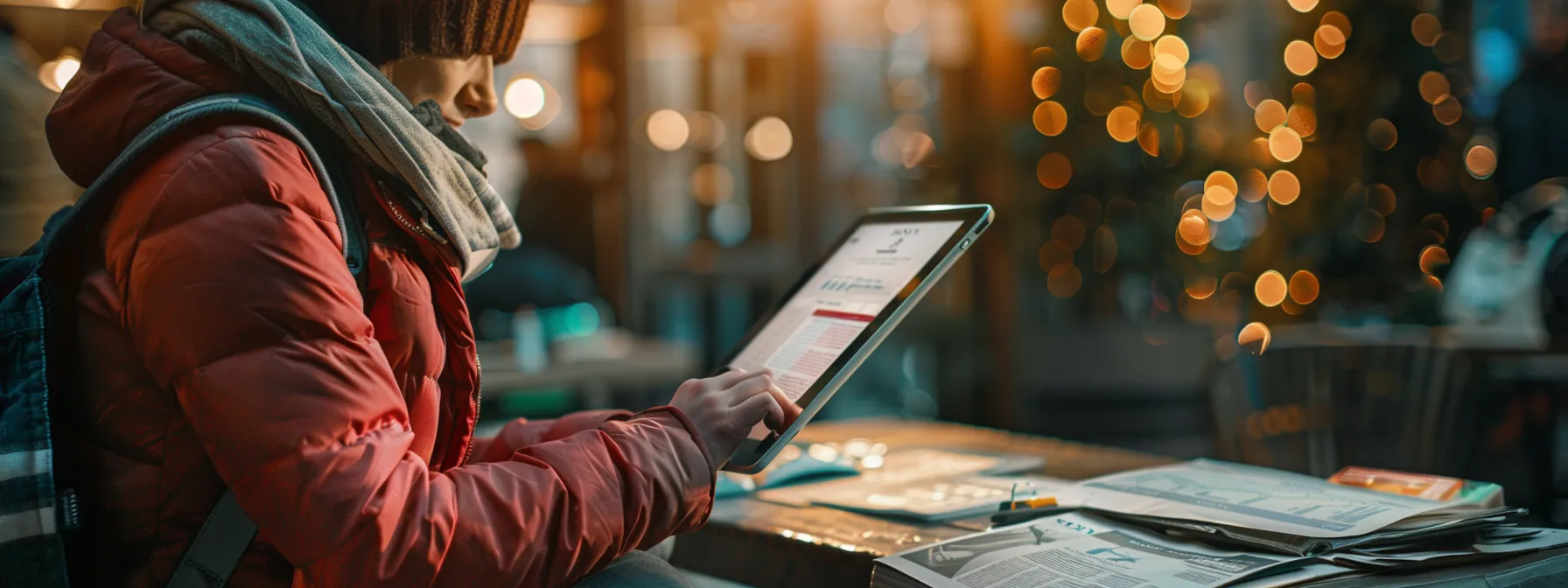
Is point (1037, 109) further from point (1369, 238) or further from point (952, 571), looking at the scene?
point (952, 571)

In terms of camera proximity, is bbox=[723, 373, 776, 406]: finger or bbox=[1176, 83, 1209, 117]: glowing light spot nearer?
bbox=[723, 373, 776, 406]: finger

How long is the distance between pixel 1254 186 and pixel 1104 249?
60 cm

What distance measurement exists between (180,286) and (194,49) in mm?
240

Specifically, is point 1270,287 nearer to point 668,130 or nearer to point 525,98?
point 668,130

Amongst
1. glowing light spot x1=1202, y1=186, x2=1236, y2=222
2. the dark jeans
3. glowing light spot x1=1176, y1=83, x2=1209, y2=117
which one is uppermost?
glowing light spot x1=1176, y1=83, x2=1209, y2=117

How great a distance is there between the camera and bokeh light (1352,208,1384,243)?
13.5ft

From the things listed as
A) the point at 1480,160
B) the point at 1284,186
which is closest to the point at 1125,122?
the point at 1284,186

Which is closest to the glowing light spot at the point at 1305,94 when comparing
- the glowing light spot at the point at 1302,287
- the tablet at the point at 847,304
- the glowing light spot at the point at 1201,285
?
the glowing light spot at the point at 1302,287

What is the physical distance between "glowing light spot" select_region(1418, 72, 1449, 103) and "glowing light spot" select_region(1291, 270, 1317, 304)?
76 centimetres

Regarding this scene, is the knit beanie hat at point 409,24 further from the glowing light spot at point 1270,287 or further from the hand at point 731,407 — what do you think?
the glowing light spot at point 1270,287

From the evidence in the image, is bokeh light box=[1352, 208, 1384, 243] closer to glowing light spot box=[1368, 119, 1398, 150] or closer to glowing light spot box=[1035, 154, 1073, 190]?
glowing light spot box=[1368, 119, 1398, 150]

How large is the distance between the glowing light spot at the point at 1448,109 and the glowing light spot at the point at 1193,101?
0.86 meters

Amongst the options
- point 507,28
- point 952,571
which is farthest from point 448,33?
point 952,571

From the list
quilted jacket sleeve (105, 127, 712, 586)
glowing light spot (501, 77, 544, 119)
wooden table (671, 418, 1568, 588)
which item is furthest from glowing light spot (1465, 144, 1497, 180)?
quilted jacket sleeve (105, 127, 712, 586)
